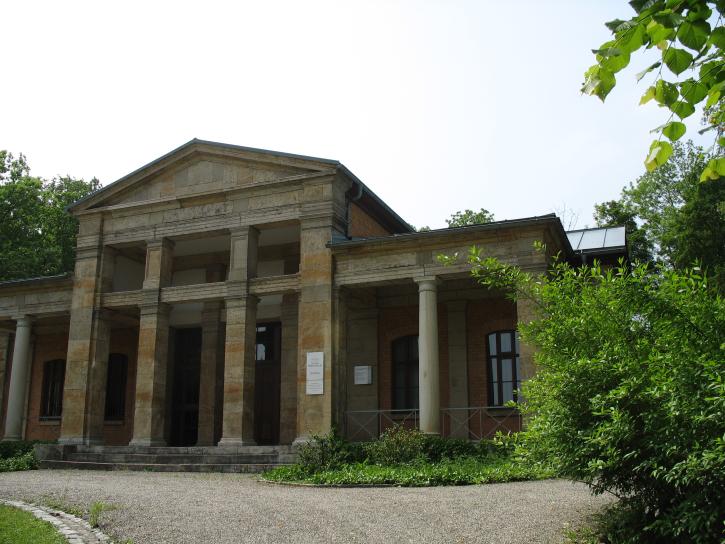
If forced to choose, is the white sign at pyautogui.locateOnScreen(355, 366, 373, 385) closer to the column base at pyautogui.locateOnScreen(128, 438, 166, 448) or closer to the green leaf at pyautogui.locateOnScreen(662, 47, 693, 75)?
the column base at pyautogui.locateOnScreen(128, 438, 166, 448)

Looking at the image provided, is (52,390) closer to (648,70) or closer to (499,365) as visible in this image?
(499,365)

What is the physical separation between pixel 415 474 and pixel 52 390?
60.3 ft

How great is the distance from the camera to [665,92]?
4.30 m

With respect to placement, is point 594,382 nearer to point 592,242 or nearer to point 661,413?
point 661,413

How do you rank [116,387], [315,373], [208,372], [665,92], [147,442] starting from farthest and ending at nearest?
[116,387]
[208,372]
[147,442]
[315,373]
[665,92]

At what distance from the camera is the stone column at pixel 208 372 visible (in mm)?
21984

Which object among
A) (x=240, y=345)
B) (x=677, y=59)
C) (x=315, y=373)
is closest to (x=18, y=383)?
(x=240, y=345)

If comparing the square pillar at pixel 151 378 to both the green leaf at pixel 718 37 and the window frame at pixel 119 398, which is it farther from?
the green leaf at pixel 718 37

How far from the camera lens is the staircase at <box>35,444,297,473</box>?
57.8ft

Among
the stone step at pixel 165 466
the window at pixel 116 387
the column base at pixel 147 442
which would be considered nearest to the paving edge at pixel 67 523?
the stone step at pixel 165 466

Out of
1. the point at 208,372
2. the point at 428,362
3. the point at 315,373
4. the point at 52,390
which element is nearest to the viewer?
the point at 428,362

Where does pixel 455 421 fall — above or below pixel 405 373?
below

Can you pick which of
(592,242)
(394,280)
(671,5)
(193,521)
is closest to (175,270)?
(394,280)

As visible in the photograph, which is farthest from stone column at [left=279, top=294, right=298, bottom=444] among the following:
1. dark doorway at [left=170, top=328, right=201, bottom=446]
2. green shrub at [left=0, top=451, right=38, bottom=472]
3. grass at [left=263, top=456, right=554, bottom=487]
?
green shrub at [left=0, top=451, right=38, bottom=472]
